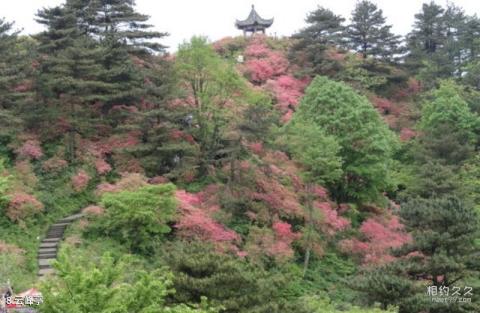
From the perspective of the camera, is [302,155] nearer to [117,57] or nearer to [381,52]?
[117,57]

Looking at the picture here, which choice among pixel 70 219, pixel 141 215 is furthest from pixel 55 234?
pixel 141 215

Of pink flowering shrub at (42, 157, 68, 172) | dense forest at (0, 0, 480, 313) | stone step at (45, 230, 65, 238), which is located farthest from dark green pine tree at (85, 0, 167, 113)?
stone step at (45, 230, 65, 238)

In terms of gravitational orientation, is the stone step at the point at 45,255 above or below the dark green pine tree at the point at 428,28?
below

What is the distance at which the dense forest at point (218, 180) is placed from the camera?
1600 cm

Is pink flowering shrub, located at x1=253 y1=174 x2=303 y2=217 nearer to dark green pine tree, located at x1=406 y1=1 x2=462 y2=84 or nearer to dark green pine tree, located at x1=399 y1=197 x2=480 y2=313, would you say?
dark green pine tree, located at x1=399 y1=197 x2=480 y2=313

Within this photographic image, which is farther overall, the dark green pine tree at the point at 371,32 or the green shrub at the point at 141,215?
the dark green pine tree at the point at 371,32

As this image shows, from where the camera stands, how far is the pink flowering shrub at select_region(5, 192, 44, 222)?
1792cm

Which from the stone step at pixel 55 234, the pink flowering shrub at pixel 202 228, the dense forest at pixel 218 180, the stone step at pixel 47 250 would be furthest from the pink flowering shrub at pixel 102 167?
the stone step at pixel 47 250

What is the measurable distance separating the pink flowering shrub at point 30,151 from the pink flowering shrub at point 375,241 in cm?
1220

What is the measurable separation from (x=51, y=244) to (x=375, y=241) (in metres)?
12.2

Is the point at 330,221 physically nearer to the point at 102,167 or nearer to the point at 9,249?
the point at 102,167

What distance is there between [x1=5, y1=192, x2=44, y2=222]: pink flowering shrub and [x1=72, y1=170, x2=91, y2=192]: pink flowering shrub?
229 cm

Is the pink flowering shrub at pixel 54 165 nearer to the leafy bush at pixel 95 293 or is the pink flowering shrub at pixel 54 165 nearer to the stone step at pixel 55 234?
the stone step at pixel 55 234

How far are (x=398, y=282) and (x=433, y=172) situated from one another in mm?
9735
